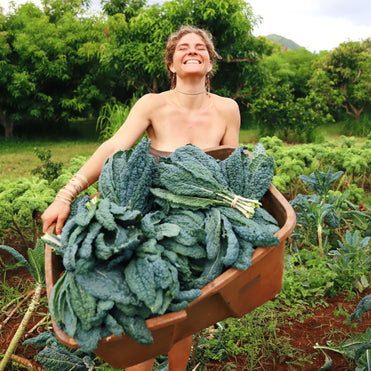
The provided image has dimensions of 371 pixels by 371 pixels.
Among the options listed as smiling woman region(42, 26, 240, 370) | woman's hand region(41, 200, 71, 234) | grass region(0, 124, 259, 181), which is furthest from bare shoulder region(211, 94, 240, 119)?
grass region(0, 124, 259, 181)

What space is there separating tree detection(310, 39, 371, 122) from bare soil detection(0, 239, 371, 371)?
→ 1017 cm

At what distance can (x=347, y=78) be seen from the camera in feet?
39.3

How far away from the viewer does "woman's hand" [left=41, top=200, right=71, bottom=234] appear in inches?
49.6

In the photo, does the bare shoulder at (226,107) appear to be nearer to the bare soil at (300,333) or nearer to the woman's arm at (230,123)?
the woman's arm at (230,123)

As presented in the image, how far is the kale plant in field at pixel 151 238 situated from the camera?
0.91 meters

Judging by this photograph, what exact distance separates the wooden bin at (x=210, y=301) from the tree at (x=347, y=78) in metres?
11.3

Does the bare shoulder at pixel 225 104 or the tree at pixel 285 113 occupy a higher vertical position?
the bare shoulder at pixel 225 104

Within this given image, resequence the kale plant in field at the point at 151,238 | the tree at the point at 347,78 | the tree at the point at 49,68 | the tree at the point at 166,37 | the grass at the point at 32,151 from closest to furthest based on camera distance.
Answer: the kale plant in field at the point at 151,238, the grass at the point at 32,151, the tree at the point at 166,37, the tree at the point at 49,68, the tree at the point at 347,78

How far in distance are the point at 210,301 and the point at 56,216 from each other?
0.59 m

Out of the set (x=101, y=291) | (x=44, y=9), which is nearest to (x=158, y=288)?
(x=101, y=291)

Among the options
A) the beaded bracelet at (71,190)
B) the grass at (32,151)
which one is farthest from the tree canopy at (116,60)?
the beaded bracelet at (71,190)

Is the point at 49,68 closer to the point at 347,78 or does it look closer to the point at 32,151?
the point at 32,151

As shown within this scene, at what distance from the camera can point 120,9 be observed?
10.0m

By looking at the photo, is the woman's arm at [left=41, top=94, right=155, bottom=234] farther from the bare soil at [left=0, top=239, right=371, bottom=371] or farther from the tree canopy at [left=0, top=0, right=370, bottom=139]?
the tree canopy at [left=0, top=0, right=370, bottom=139]
